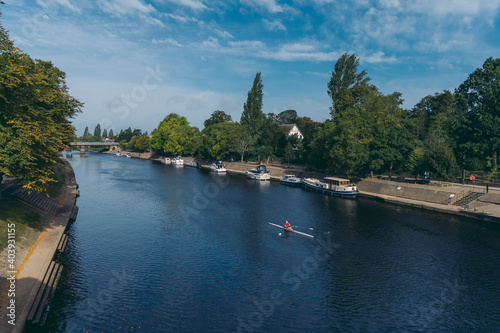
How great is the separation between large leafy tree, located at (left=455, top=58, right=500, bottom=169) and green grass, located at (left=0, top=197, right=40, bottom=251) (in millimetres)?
76540

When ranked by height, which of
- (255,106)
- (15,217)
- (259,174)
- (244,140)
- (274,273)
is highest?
(255,106)

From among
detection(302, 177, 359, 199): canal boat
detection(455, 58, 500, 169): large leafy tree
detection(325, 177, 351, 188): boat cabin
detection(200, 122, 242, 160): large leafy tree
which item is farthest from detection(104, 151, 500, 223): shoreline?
detection(200, 122, 242, 160): large leafy tree

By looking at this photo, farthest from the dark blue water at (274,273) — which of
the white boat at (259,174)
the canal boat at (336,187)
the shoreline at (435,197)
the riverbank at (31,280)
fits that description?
the white boat at (259,174)

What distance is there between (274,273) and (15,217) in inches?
1183

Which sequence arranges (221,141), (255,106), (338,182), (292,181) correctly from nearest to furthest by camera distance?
(338,182)
(292,181)
(255,106)
(221,141)

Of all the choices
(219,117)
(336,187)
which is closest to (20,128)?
(336,187)

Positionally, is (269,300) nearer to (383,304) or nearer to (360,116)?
(383,304)

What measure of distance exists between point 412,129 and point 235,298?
9331 cm

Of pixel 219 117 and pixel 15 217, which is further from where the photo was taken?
pixel 219 117

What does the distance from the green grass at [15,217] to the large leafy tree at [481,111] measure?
7654 centimetres

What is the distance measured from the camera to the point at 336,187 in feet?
248

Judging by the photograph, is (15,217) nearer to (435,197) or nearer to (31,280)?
(31,280)

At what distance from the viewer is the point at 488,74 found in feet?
201

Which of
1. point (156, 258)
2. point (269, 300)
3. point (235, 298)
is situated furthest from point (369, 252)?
point (156, 258)
